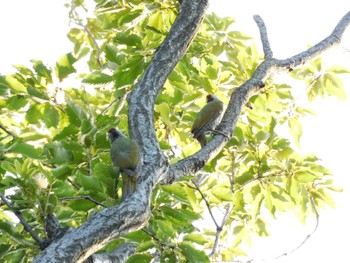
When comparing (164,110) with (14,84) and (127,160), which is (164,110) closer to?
(14,84)

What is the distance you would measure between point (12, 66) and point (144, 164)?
169cm

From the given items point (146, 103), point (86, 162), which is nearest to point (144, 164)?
point (146, 103)

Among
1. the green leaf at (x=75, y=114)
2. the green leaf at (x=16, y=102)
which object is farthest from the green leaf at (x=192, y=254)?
the green leaf at (x=16, y=102)

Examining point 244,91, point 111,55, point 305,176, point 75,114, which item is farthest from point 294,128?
point 75,114

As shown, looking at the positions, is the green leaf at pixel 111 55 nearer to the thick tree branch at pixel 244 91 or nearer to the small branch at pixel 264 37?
the thick tree branch at pixel 244 91

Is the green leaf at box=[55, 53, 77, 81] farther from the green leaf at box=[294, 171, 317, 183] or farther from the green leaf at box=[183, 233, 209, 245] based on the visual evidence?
the green leaf at box=[294, 171, 317, 183]

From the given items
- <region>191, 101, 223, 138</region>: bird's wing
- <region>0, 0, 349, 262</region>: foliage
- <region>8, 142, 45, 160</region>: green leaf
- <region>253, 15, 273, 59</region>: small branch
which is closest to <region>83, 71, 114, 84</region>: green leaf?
<region>0, 0, 349, 262</region>: foliage

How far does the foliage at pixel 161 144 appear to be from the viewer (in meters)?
2.83

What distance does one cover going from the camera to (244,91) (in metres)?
3.47

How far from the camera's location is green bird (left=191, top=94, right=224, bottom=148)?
3451 millimetres

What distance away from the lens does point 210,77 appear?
4109 millimetres

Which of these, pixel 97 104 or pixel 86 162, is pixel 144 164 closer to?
pixel 86 162

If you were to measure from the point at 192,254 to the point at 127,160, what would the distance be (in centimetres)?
85

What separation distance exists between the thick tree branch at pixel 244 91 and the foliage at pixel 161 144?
24 centimetres
